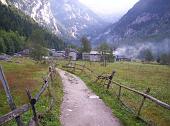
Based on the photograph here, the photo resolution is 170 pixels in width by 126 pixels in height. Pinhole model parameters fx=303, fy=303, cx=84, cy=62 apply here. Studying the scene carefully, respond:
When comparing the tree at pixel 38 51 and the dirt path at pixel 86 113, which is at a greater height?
the tree at pixel 38 51

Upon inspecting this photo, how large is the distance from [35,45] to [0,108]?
3385 inches

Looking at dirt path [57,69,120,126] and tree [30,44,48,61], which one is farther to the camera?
tree [30,44,48,61]

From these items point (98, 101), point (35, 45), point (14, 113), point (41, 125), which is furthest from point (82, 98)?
point (35, 45)

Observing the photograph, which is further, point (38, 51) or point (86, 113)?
point (38, 51)

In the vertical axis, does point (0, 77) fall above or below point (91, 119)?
above

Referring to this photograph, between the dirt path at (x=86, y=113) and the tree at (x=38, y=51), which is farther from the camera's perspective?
the tree at (x=38, y=51)

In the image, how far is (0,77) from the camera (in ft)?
37.3

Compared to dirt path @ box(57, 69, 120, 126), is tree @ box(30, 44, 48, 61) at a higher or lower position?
higher

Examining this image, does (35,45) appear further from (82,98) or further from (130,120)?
(130,120)

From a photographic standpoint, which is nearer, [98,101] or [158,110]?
[158,110]

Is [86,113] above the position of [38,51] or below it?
below

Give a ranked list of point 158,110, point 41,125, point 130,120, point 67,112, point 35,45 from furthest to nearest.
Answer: point 35,45, point 158,110, point 67,112, point 130,120, point 41,125

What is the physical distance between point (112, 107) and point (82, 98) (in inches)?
169

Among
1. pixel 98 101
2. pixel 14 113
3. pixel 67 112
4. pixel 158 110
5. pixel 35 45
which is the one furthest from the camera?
pixel 35 45
